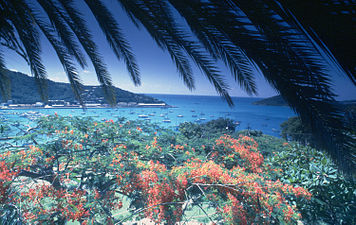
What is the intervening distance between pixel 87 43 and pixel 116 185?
2.90 m

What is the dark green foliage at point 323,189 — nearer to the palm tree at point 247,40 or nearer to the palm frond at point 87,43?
the palm tree at point 247,40

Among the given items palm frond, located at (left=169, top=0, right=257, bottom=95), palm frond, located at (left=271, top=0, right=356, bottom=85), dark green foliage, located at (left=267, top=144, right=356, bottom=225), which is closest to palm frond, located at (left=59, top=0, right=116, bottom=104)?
palm frond, located at (left=169, top=0, right=257, bottom=95)

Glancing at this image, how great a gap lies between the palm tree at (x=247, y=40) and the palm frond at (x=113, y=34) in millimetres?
11

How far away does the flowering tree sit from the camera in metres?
2.85

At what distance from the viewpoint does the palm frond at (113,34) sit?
1592 millimetres

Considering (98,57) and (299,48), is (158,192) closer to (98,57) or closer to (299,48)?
(98,57)

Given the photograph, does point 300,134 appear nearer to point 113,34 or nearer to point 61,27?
point 113,34

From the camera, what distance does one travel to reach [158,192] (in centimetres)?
303

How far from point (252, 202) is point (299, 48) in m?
3.05

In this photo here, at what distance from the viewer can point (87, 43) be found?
5.90 ft

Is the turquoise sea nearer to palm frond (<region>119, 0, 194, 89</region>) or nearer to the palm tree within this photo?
the palm tree

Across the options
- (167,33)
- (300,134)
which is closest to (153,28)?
(167,33)

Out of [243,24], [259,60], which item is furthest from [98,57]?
[259,60]

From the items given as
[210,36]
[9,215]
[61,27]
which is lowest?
[9,215]
